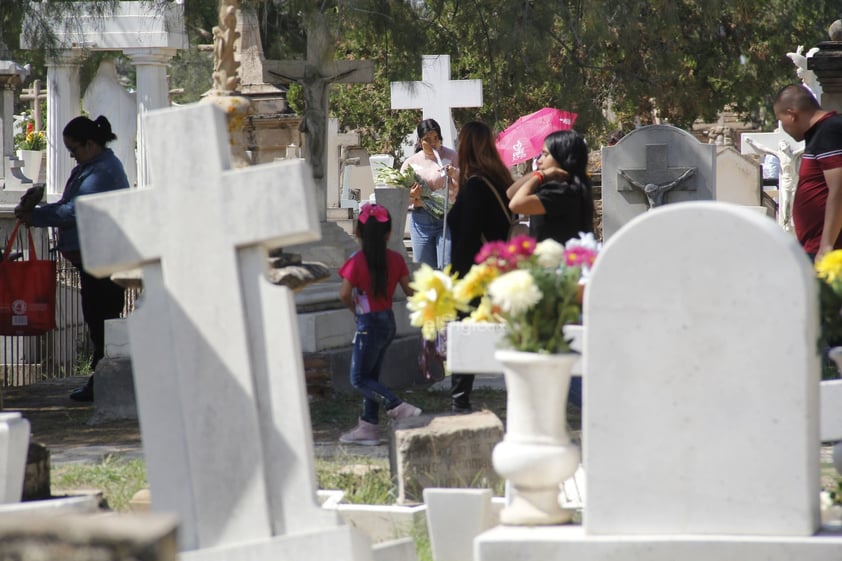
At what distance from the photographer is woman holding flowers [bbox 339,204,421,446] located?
7.12m

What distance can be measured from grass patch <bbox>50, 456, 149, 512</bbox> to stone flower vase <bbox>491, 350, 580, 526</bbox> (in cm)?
203

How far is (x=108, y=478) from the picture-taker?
6020mm

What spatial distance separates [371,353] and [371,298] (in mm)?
311

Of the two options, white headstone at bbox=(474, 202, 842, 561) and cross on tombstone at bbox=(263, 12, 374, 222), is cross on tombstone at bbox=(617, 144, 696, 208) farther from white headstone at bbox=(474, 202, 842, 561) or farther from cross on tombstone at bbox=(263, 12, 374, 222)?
white headstone at bbox=(474, 202, 842, 561)

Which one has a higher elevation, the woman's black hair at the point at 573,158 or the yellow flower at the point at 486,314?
the woman's black hair at the point at 573,158

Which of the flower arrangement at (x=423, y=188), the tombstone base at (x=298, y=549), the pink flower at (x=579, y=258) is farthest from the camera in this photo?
the flower arrangement at (x=423, y=188)

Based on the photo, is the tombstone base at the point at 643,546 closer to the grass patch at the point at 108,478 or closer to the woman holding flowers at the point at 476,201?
the grass patch at the point at 108,478

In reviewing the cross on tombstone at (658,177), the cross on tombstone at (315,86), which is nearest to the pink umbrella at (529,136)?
the cross on tombstone at (658,177)

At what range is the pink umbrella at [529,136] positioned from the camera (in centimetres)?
1153

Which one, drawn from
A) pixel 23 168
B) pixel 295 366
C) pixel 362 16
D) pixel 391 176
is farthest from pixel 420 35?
pixel 23 168

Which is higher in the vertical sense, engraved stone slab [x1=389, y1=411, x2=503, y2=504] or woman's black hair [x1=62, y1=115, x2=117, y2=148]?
woman's black hair [x1=62, y1=115, x2=117, y2=148]

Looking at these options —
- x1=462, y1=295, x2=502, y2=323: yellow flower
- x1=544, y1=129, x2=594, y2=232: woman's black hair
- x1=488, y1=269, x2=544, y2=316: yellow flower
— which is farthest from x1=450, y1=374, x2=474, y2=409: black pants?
x1=488, y1=269, x2=544, y2=316: yellow flower

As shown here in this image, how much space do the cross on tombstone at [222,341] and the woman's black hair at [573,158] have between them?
3.10 m

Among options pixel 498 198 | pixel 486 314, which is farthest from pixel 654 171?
pixel 486 314
